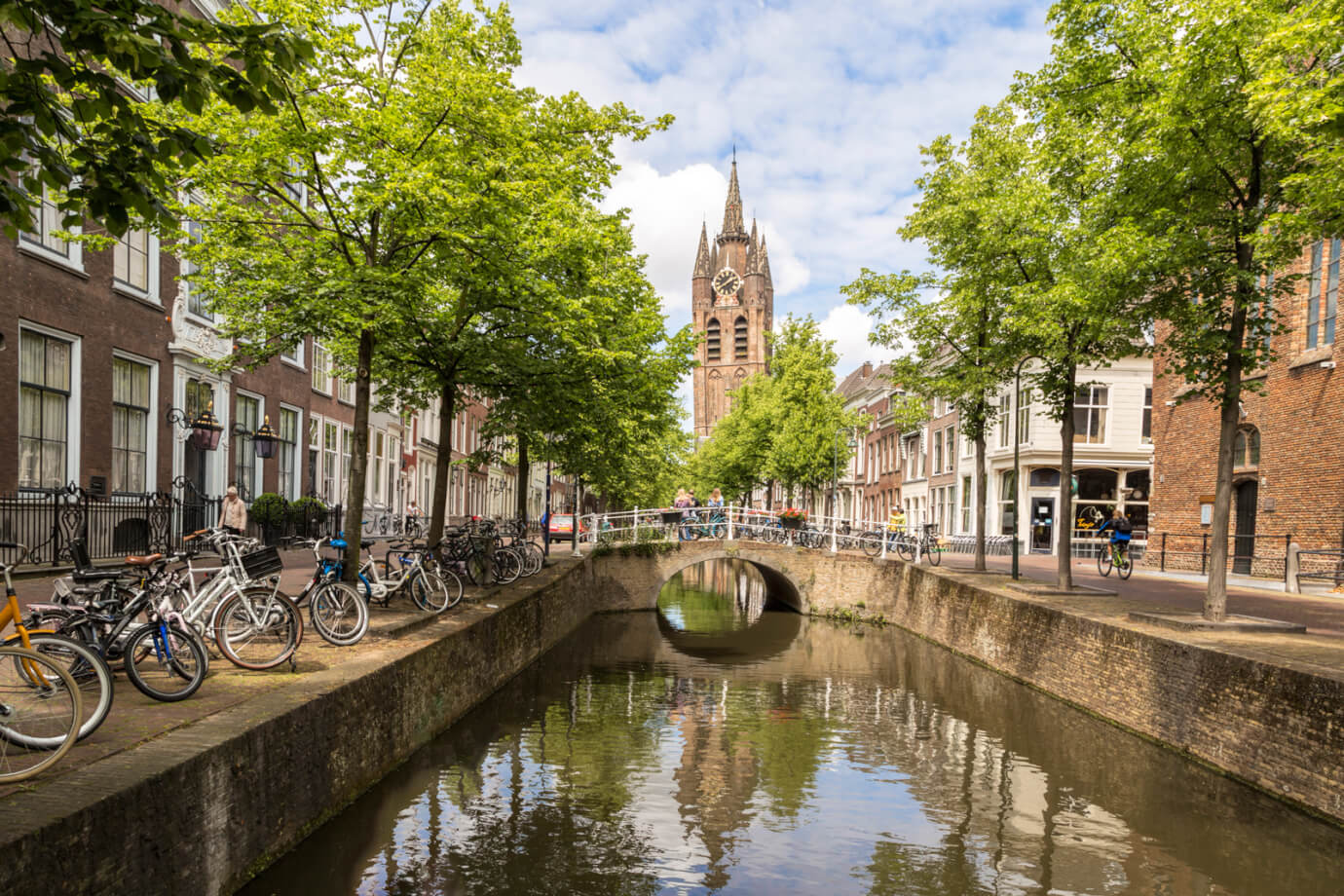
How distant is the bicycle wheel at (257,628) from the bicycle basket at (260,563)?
65 centimetres

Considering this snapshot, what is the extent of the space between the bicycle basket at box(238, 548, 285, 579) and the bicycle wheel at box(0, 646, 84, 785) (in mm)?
3460

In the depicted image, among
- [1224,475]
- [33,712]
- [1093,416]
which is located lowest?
[33,712]

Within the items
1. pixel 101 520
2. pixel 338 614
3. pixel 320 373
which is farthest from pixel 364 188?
pixel 320 373

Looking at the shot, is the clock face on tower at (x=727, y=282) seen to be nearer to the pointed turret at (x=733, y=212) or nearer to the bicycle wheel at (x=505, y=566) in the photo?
the pointed turret at (x=733, y=212)

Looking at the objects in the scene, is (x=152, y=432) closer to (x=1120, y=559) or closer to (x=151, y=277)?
(x=151, y=277)

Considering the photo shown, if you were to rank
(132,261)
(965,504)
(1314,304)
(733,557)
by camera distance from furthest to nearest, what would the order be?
(965,504) < (733,557) < (1314,304) < (132,261)

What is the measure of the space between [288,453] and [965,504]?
1065 inches

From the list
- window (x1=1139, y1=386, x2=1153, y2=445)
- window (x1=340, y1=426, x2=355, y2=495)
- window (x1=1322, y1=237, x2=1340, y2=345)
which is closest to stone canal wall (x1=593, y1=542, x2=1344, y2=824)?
window (x1=1322, y1=237, x2=1340, y2=345)

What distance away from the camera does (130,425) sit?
15.2m

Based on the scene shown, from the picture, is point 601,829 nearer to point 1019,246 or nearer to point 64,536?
point 64,536

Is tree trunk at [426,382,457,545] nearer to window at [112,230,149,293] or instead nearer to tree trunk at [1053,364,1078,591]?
window at [112,230,149,293]

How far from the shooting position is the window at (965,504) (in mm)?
37938

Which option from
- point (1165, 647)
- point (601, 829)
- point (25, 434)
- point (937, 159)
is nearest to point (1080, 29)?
point (937, 159)

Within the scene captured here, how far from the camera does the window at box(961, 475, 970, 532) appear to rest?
37.9m
